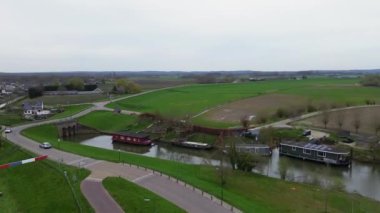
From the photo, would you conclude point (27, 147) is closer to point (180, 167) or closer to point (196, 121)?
point (180, 167)

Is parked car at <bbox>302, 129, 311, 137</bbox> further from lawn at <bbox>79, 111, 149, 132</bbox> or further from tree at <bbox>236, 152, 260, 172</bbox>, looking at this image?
lawn at <bbox>79, 111, 149, 132</bbox>

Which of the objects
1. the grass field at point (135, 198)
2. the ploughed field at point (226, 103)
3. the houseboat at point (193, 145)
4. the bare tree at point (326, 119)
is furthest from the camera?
the ploughed field at point (226, 103)

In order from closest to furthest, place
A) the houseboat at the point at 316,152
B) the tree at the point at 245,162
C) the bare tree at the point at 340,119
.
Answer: the tree at the point at 245,162
the houseboat at the point at 316,152
the bare tree at the point at 340,119

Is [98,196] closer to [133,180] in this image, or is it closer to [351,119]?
[133,180]

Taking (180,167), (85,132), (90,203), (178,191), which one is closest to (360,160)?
(180,167)

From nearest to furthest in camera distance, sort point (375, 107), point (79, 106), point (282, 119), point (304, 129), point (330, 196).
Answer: point (330, 196)
point (304, 129)
point (282, 119)
point (375, 107)
point (79, 106)

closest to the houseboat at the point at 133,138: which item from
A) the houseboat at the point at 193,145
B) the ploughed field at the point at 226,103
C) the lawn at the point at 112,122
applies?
the houseboat at the point at 193,145

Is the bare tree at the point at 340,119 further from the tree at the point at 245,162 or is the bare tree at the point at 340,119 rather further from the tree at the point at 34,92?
the tree at the point at 34,92
